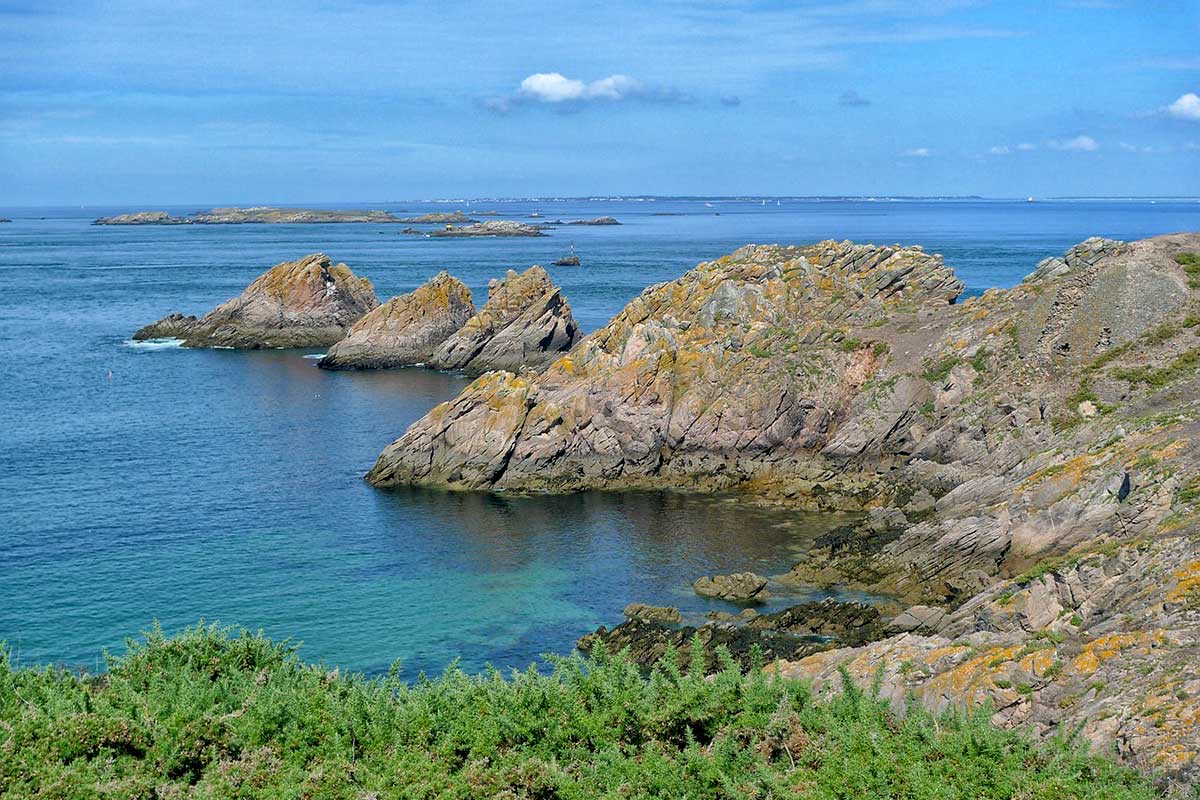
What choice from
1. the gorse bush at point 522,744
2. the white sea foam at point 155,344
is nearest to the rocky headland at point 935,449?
the gorse bush at point 522,744

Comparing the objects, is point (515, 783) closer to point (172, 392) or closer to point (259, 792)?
point (259, 792)

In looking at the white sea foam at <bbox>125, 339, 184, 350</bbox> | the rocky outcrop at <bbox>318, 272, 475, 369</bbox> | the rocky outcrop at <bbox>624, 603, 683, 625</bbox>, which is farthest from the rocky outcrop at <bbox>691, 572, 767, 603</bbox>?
the white sea foam at <bbox>125, 339, 184, 350</bbox>

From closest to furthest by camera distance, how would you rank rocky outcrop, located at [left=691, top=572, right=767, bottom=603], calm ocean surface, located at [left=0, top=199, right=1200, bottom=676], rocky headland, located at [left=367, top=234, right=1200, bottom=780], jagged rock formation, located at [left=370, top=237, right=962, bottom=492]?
rocky headland, located at [left=367, top=234, right=1200, bottom=780] → calm ocean surface, located at [left=0, top=199, right=1200, bottom=676] → rocky outcrop, located at [left=691, top=572, right=767, bottom=603] → jagged rock formation, located at [left=370, top=237, right=962, bottom=492]

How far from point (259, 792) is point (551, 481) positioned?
40.0m

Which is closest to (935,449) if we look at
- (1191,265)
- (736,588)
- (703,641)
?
(1191,265)

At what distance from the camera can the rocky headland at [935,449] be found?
2519 centimetres

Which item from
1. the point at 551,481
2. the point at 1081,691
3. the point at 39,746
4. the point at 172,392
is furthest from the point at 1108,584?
the point at 172,392

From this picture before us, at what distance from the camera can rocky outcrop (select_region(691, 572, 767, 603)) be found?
42000 mm

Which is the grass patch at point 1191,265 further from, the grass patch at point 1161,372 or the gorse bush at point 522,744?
the gorse bush at point 522,744

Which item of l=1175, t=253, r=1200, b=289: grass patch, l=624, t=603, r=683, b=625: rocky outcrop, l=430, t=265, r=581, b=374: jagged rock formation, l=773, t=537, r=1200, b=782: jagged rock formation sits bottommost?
l=624, t=603, r=683, b=625: rocky outcrop

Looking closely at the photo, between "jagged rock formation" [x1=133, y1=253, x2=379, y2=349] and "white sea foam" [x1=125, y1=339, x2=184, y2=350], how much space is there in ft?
2.91

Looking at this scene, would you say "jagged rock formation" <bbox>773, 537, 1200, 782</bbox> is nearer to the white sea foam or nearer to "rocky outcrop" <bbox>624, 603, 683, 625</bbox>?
"rocky outcrop" <bbox>624, 603, 683, 625</bbox>

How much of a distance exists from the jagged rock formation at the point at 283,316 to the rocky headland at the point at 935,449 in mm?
50533

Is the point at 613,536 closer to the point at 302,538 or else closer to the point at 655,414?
the point at 655,414
